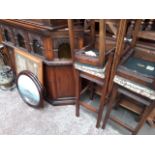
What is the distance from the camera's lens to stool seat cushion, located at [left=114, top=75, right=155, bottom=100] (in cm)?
100

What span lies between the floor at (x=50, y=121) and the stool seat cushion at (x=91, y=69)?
0.73 meters

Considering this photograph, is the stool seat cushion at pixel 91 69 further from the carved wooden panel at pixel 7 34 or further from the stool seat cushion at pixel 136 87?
the carved wooden panel at pixel 7 34

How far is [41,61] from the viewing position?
1578 millimetres

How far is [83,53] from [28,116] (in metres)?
1.08

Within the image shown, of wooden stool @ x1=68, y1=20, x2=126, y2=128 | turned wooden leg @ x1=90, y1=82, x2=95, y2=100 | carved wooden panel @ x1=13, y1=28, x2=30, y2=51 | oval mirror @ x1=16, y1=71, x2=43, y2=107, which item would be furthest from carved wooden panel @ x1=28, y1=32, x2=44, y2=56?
turned wooden leg @ x1=90, y1=82, x2=95, y2=100

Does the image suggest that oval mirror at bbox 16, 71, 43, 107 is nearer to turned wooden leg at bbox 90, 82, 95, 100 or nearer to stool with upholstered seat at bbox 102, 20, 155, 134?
turned wooden leg at bbox 90, 82, 95, 100

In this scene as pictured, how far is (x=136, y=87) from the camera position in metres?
1.04

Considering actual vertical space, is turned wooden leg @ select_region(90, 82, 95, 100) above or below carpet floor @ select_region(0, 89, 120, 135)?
above

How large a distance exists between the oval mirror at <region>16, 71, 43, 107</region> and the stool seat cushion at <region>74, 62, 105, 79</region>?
1.92ft

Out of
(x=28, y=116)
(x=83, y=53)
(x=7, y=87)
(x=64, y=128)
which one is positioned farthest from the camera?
(x=7, y=87)

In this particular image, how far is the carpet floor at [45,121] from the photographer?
1.61 metres
